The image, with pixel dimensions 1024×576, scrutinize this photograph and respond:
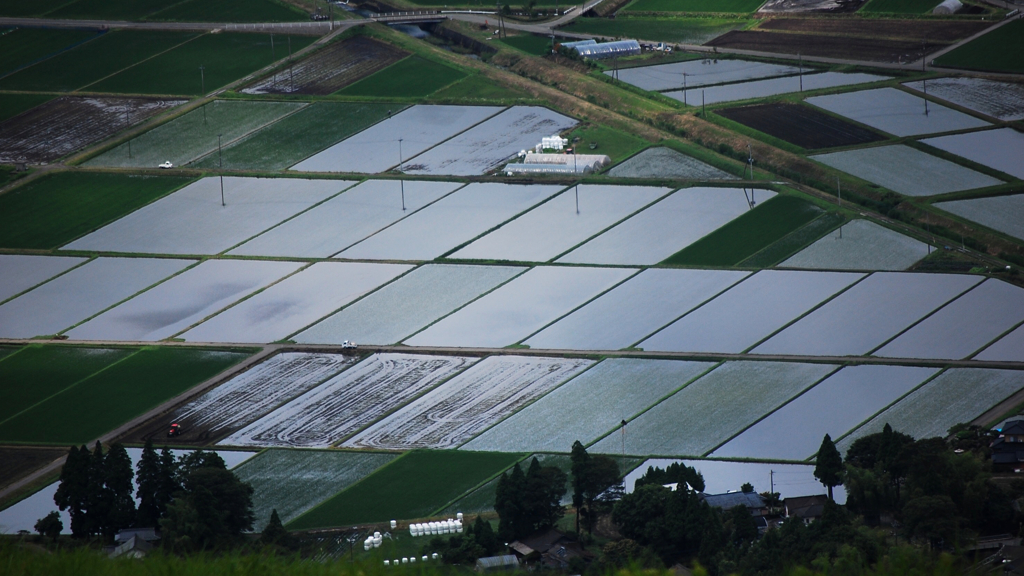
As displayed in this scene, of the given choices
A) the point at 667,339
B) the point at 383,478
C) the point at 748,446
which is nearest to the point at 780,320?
the point at 667,339

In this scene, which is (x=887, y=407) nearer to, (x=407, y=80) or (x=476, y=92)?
(x=476, y=92)

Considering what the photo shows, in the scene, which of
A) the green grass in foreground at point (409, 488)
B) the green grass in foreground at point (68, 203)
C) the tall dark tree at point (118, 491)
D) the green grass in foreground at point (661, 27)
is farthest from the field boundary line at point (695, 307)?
the green grass in foreground at point (661, 27)

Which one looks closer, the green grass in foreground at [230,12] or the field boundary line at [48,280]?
the field boundary line at [48,280]

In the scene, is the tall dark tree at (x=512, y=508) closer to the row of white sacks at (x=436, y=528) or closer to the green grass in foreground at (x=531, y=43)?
the row of white sacks at (x=436, y=528)

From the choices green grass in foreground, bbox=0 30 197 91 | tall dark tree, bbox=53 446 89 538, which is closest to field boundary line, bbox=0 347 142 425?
tall dark tree, bbox=53 446 89 538

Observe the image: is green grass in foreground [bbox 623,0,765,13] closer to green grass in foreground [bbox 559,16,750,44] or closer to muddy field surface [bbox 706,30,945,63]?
green grass in foreground [bbox 559,16,750,44]

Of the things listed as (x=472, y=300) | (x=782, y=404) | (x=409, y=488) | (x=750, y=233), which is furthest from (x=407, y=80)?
(x=409, y=488)
